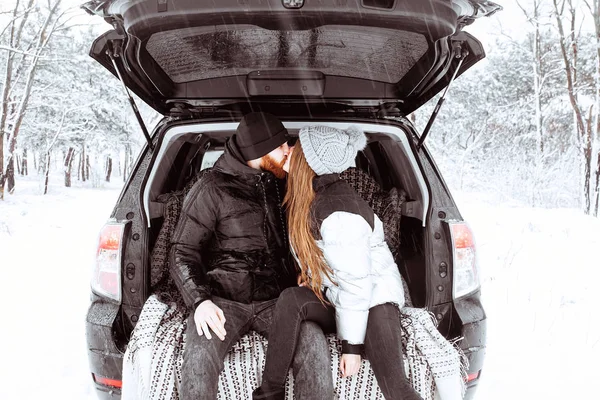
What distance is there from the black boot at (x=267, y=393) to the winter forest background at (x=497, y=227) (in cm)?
147

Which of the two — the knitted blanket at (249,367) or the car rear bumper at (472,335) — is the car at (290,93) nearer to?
the car rear bumper at (472,335)

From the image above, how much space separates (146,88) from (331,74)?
1071mm

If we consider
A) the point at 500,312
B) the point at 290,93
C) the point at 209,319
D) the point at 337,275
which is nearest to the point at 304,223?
the point at 337,275

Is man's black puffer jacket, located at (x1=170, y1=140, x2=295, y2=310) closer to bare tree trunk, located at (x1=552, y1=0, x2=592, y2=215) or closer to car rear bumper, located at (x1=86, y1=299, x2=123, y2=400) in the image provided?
car rear bumper, located at (x1=86, y1=299, x2=123, y2=400)

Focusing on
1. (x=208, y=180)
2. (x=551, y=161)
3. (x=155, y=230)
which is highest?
(x=551, y=161)

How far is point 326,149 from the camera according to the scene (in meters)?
2.40

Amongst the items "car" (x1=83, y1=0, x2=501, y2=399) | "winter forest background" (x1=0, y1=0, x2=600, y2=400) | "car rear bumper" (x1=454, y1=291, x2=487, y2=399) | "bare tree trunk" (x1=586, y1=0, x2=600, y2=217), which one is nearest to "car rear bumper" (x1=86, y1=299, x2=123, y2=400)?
"car" (x1=83, y1=0, x2=501, y2=399)

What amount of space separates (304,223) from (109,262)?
995 mm

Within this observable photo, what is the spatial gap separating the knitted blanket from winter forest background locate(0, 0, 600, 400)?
1053 millimetres

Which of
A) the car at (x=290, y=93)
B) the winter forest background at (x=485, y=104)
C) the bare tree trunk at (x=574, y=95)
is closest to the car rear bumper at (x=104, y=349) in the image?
the car at (x=290, y=93)

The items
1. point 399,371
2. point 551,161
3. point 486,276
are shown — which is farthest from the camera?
point 551,161

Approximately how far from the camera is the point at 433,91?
2.96m

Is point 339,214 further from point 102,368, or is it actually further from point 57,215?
point 57,215

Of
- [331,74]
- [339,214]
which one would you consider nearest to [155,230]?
[339,214]
